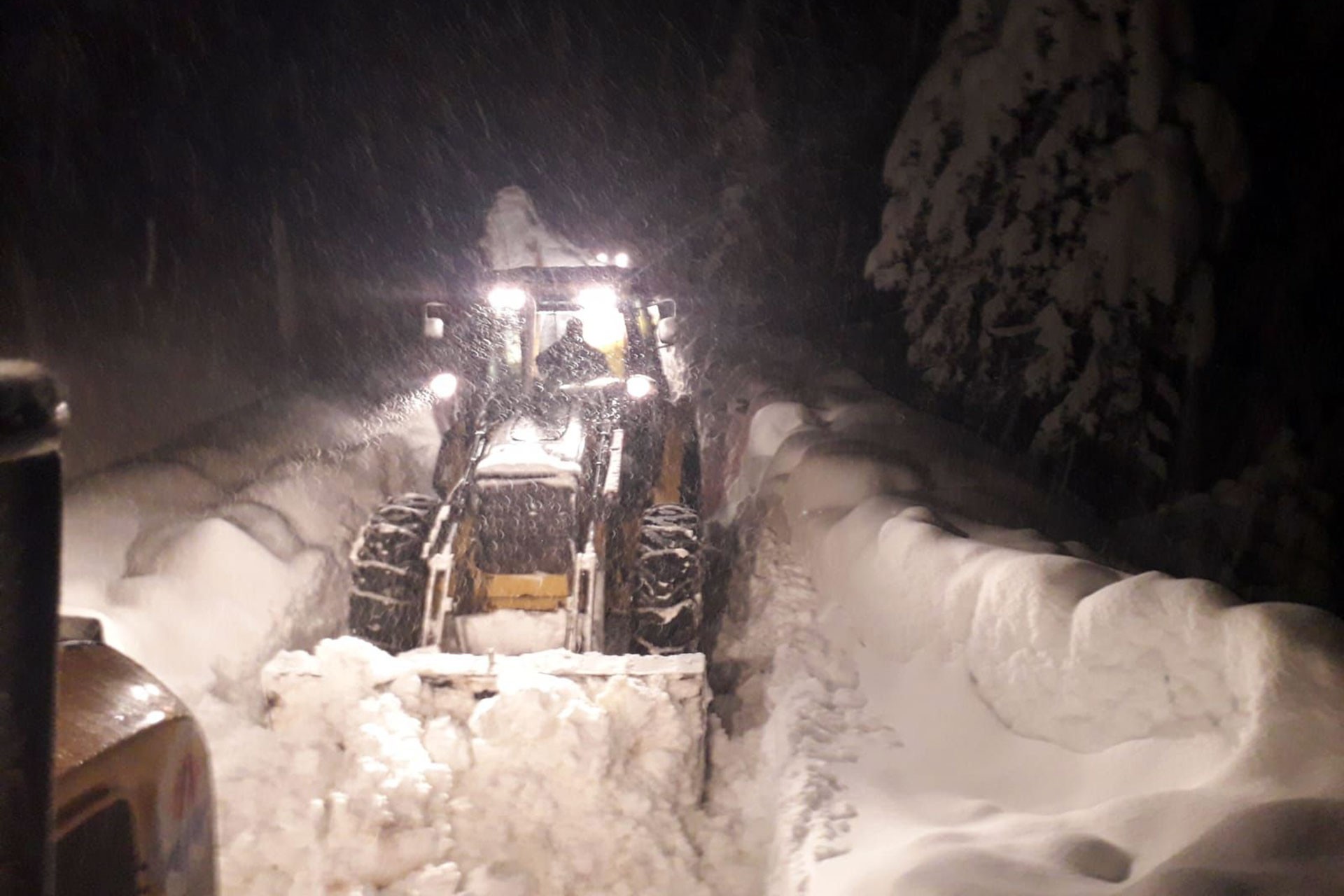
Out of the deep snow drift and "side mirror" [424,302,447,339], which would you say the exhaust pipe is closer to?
the deep snow drift

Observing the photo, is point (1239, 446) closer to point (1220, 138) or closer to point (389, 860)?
point (1220, 138)

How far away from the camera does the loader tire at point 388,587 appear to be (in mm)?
5766

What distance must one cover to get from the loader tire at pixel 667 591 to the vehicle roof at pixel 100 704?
3595mm

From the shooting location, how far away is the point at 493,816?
4480 mm

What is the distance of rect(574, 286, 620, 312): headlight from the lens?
24.4 feet

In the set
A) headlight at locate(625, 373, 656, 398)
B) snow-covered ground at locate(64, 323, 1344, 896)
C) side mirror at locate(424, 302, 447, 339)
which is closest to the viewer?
snow-covered ground at locate(64, 323, 1344, 896)

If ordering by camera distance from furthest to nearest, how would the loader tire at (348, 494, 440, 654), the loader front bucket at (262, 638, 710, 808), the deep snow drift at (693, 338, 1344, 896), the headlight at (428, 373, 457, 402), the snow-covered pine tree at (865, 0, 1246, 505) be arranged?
the snow-covered pine tree at (865, 0, 1246, 505) < the headlight at (428, 373, 457, 402) < the loader tire at (348, 494, 440, 654) < the loader front bucket at (262, 638, 710, 808) < the deep snow drift at (693, 338, 1344, 896)

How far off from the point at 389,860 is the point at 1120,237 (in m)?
9.22

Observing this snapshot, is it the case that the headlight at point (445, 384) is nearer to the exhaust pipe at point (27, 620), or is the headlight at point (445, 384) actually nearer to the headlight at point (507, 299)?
the headlight at point (507, 299)

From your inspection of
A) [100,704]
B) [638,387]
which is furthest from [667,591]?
[100,704]

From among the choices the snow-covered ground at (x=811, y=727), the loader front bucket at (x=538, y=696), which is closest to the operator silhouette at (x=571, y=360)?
the snow-covered ground at (x=811, y=727)

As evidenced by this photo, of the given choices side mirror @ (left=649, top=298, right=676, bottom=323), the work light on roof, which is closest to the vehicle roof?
the work light on roof

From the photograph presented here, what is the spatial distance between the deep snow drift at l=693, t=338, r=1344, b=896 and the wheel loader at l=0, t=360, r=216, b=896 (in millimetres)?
2092

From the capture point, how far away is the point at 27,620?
3.99 feet
